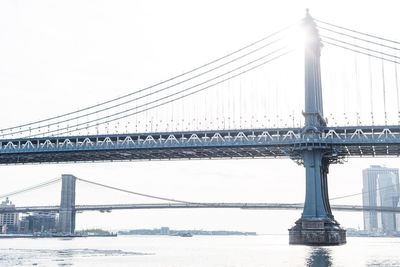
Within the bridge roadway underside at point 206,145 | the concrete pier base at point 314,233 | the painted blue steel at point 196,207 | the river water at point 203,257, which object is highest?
the bridge roadway underside at point 206,145

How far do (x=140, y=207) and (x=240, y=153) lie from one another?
8934 cm

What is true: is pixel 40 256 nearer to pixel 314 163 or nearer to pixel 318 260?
pixel 318 260

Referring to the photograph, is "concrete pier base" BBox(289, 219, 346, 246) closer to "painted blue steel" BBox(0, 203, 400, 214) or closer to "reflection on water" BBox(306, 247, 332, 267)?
"reflection on water" BBox(306, 247, 332, 267)

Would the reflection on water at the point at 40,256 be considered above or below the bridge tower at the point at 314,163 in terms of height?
below

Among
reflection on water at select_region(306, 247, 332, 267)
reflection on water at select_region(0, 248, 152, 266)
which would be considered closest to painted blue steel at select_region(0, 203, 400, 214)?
reflection on water at select_region(0, 248, 152, 266)

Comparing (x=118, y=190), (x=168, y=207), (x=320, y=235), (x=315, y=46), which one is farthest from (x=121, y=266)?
(x=118, y=190)

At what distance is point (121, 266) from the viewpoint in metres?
50.7

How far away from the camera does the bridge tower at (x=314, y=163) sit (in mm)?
78562

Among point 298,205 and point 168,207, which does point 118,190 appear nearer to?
point 168,207

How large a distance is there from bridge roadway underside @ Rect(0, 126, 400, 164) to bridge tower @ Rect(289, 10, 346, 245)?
0.95m

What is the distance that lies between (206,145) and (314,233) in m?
19.5

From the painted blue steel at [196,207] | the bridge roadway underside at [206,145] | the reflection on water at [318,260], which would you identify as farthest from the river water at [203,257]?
the painted blue steel at [196,207]

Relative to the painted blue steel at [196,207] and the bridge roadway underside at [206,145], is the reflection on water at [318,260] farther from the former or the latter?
the painted blue steel at [196,207]

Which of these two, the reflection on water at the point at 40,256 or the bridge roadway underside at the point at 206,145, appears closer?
the reflection on water at the point at 40,256
